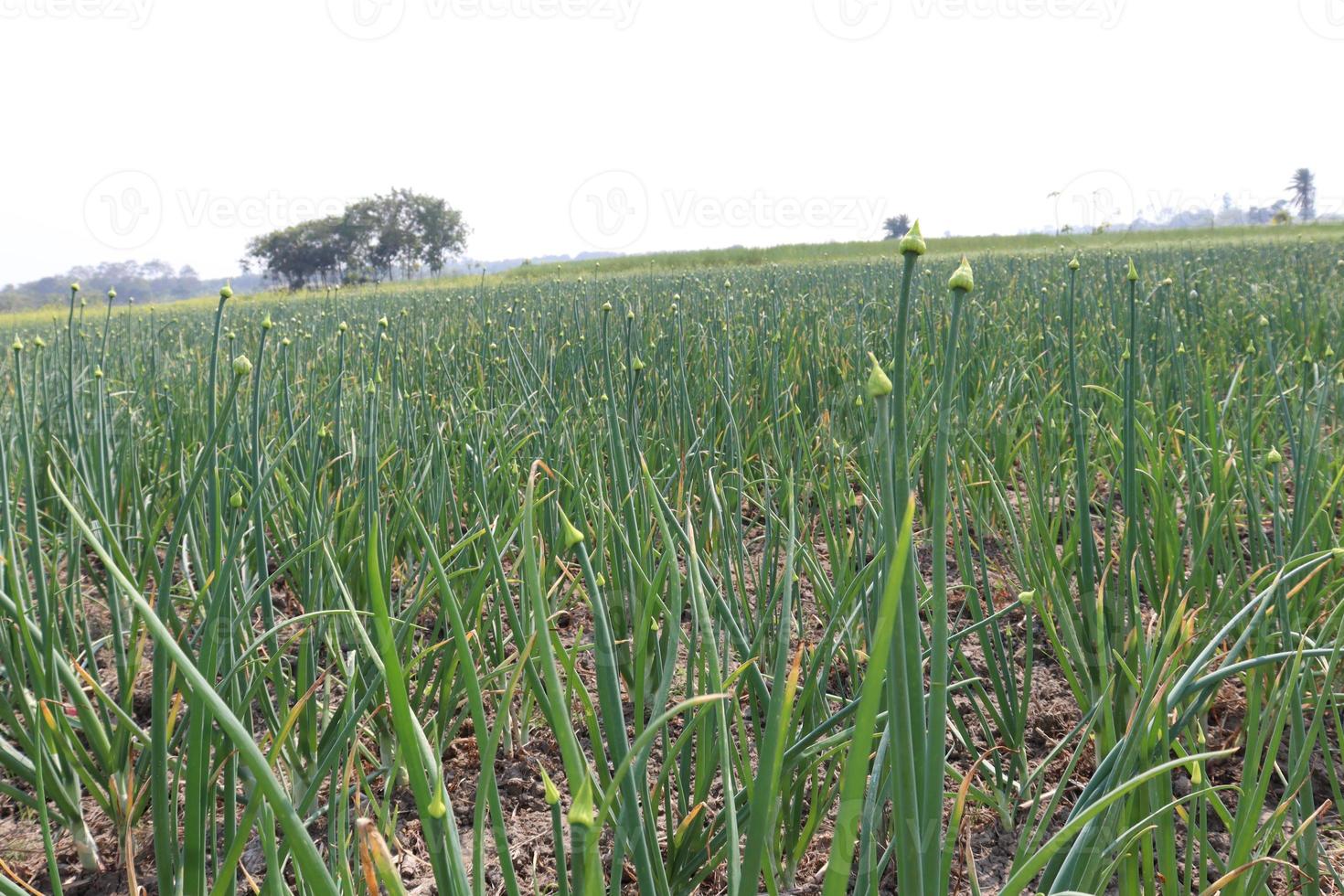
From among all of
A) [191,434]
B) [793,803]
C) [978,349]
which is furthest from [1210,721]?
[191,434]

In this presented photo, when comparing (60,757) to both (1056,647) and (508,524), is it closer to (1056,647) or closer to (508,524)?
(508,524)

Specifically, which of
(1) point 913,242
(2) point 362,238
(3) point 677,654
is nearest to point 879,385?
(1) point 913,242

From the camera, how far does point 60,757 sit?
2.87 ft

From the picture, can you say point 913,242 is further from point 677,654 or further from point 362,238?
point 362,238

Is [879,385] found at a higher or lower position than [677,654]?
higher

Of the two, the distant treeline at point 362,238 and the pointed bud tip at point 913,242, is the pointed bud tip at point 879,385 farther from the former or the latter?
the distant treeline at point 362,238

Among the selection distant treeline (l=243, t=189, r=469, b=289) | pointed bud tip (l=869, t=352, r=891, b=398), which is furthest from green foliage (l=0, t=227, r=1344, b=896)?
distant treeline (l=243, t=189, r=469, b=289)

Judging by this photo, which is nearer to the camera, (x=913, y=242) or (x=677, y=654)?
(x=913, y=242)

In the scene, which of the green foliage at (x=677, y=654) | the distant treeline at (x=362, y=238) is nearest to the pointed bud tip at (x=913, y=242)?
the green foliage at (x=677, y=654)

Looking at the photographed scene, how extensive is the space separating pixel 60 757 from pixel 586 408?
1.36m

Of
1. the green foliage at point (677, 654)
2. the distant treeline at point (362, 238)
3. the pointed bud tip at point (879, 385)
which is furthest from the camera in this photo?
the distant treeline at point (362, 238)

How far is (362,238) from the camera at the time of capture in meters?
39.2

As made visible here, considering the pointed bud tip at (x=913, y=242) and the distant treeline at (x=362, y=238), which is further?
the distant treeline at (x=362, y=238)

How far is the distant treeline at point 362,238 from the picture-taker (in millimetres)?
38781
